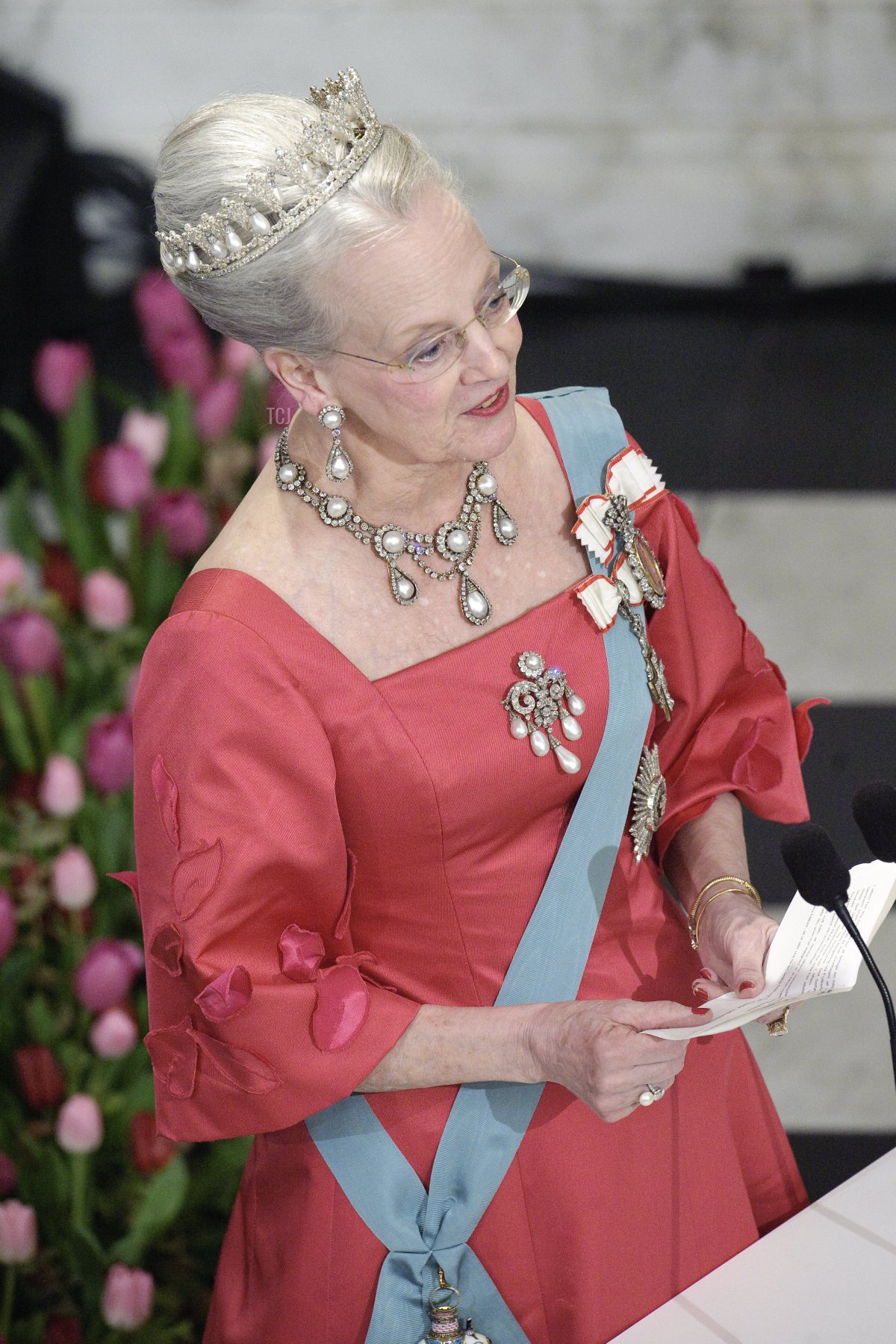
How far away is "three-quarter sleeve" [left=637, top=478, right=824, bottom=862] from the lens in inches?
57.2

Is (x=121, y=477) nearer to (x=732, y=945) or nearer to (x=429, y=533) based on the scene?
(x=429, y=533)

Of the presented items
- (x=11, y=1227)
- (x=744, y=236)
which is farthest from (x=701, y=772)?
(x=744, y=236)

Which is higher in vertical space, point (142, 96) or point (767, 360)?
point (142, 96)

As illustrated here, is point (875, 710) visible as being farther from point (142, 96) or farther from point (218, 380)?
point (142, 96)

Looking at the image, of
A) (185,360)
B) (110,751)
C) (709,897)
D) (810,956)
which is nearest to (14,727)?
(110,751)

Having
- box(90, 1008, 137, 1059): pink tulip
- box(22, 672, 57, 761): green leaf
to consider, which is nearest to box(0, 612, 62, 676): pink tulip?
box(22, 672, 57, 761): green leaf

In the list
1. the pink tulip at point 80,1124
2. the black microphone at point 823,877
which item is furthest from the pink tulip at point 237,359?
the black microphone at point 823,877

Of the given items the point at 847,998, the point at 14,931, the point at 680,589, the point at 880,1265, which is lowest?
the point at 847,998

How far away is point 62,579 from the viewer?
1.99 m

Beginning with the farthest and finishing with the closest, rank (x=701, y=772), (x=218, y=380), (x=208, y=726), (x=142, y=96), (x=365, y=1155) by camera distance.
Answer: (x=142, y=96) < (x=218, y=380) < (x=701, y=772) < (x=365, y=1155) < (x=208, y=726)

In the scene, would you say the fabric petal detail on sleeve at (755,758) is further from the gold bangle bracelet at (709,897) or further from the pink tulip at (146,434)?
the pink tulip at (146,434)

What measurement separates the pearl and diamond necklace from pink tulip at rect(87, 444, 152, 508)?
655 millimetres

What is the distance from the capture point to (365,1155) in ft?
4.28

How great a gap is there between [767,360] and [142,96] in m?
1.35
